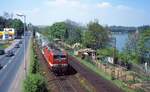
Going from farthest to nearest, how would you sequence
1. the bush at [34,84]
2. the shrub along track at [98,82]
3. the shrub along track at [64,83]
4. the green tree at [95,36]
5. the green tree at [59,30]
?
the green tree at [59,30]
the green tree at [95,36]
the shrub along track at [64,83]
the shrub along track at [98,82]
the bush at [34,84]

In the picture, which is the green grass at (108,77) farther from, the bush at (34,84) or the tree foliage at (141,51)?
the tree foliage at (141,51)

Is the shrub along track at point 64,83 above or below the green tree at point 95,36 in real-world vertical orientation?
below

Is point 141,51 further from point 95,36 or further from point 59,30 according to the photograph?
point 59,30

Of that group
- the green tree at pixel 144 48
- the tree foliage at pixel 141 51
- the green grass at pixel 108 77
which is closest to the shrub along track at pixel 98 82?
the green grass at pixel 108 77

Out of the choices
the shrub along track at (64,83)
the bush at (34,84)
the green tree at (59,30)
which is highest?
the green tree at (59,30)

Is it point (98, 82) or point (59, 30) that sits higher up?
point (59, 30)

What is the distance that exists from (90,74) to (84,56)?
2216cm

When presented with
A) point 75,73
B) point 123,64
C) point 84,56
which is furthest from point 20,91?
point 84,56

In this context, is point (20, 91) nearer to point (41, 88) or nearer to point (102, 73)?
point (41, 88)

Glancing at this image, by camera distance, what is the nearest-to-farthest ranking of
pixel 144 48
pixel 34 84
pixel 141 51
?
pixel 34 84 < pixel 144 48 < pixel 141 51

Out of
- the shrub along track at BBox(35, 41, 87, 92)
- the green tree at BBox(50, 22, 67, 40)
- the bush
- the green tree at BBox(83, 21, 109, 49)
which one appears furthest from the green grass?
the green tree at BBox(50, 22, 67, 40)

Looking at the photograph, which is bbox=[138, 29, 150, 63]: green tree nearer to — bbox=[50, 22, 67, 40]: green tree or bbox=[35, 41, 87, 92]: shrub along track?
bbox=[35, 41, 87, 92]: shrub along track

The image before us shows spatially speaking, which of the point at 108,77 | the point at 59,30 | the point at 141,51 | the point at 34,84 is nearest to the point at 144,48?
the point at 141,51

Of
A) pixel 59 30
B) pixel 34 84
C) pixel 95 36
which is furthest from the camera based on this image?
pixel 59 30
